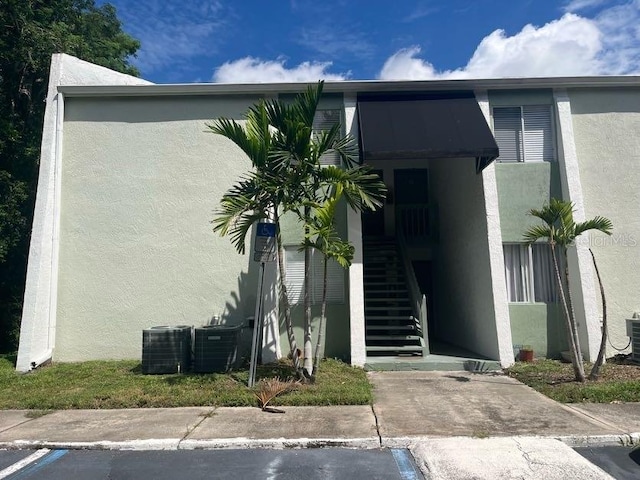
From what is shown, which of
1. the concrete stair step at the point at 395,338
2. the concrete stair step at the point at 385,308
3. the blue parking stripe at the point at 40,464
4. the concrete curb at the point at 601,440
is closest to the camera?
the blue parking stripe at the point at 40,464

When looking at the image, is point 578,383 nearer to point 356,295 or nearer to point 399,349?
point 399,349

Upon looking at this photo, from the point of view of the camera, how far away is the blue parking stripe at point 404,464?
4344 millimetres

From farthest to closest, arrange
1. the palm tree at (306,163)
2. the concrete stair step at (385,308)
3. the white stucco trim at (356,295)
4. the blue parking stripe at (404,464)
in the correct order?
the concrete stair step at (385,308) → the white stucco trim at (356,295) → the palm tree at (306,163) → the blue parking stripe at (404,464)

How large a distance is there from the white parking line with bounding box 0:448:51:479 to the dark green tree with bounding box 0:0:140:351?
24.8 ft

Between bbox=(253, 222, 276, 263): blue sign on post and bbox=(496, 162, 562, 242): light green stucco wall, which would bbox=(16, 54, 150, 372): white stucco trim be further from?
→ bbox=(496, 162, 562, 242): light green stucco wall

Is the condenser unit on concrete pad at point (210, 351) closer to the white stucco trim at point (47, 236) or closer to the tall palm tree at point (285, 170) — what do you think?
the tall palm tree at point (285, 170)

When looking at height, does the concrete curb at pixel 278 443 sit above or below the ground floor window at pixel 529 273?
below

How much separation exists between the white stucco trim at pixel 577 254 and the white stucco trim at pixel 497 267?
1.41 metres

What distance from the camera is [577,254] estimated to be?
935 centimetres

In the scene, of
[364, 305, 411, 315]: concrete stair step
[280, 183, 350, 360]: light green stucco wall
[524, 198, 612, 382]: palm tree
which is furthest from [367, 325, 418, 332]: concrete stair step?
[524, 198, 612, 382]: palm tree

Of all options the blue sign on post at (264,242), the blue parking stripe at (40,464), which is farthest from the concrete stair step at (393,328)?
the blue parking stripe at (40,464)

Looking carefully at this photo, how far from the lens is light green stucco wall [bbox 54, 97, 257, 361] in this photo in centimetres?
980

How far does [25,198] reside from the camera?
456 inches

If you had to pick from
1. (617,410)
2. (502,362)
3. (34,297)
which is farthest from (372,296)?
(34,297)
